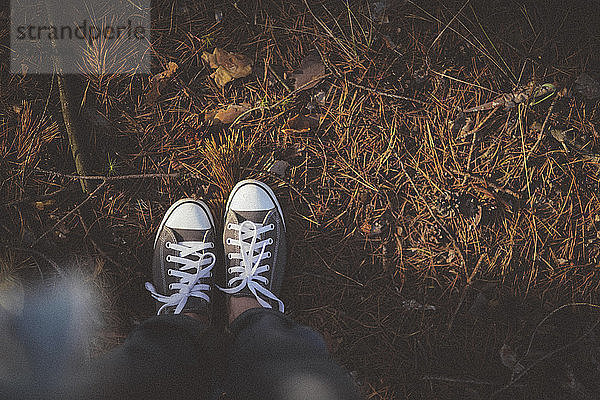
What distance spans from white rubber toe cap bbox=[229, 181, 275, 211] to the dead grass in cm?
6

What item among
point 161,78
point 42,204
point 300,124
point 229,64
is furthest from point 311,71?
point 42,204

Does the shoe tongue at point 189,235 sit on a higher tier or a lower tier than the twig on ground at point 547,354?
higher

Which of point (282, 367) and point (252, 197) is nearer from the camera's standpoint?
point (282, 367)

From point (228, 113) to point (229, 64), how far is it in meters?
0.21

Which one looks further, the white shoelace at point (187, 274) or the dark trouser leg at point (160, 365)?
the white shoelace at point (187, 274)

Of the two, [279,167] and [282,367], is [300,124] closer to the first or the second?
[279,167]

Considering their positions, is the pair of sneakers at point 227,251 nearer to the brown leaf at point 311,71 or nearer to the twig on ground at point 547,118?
the brown leaf at point 311,71

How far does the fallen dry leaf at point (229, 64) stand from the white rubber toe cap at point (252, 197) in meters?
0.47

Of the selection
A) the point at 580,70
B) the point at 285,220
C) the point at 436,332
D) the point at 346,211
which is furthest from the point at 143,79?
the point at 580,70

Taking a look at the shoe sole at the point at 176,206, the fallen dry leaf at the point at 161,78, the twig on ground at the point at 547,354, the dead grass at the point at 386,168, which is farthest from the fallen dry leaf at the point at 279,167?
the twig on ground at the point at 547,354

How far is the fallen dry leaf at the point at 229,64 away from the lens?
182 cm

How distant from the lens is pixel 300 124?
1843 millimetres

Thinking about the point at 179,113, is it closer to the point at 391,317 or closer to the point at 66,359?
the point at 66,359

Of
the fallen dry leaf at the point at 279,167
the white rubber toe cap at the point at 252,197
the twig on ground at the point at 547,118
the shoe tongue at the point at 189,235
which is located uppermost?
the twig on ground at the point at 547,118
